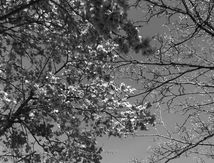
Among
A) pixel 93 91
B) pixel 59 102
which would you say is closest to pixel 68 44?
pixel 59 102

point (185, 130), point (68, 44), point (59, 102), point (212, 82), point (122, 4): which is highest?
point (68, 44)

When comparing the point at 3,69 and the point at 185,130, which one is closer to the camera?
the point at 185,130

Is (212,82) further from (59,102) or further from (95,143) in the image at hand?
(95,143)

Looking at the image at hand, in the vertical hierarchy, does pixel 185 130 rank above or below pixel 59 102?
below

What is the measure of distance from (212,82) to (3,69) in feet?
24.7

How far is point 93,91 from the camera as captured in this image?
14.4 meters

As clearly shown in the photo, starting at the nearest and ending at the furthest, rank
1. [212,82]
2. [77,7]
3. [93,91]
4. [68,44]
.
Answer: [212,82], [77,7], [68,44], [93,91]

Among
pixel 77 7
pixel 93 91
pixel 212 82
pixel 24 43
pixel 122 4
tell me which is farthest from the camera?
pixel 93 91

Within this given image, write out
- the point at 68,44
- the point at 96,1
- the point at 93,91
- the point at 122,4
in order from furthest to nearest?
the point at 93,91, the point at 68,44, the point at 96,1, the point at 122,4

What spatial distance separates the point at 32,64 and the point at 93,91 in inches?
112

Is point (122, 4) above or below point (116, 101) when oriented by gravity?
below

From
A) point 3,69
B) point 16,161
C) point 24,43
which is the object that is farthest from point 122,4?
point 16,161

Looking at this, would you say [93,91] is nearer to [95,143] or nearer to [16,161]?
[95,143]

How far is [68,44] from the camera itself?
11.3m
